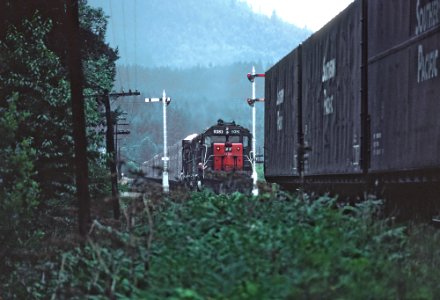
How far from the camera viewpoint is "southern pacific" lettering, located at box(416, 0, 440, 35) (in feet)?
40.4

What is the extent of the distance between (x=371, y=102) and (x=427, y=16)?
384 centimetres

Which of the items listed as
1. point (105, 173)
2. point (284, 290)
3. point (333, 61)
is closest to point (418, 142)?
point (333, 61)

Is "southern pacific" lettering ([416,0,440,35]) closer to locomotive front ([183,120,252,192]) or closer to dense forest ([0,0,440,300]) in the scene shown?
dense forest ([0,0,440,300])

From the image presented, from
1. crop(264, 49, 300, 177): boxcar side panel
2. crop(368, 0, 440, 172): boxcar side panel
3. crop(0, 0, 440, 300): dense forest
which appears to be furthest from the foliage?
crop(264, 49, 300, 177): boxcar side panel

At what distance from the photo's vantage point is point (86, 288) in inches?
323

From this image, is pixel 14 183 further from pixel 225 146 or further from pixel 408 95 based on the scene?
pixel 225 146

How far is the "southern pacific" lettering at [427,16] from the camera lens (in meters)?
12.3

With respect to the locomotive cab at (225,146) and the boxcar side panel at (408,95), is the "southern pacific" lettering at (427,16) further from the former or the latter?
the locomotive cab at (225,146)

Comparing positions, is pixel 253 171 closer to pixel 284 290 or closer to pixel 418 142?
pixel 418 142

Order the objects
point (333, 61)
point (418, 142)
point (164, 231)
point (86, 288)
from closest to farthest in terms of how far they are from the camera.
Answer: point (86, 288)
point (164, 231)
point (418, 142)
point (333, 61)

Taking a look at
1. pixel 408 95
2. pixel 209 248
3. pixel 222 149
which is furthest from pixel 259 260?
pixel 222 149

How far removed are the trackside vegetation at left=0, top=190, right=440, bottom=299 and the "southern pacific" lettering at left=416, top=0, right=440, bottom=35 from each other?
376 centimetres

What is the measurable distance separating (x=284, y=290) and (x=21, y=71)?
17.4 m

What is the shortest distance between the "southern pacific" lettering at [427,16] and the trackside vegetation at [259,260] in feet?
12.4
